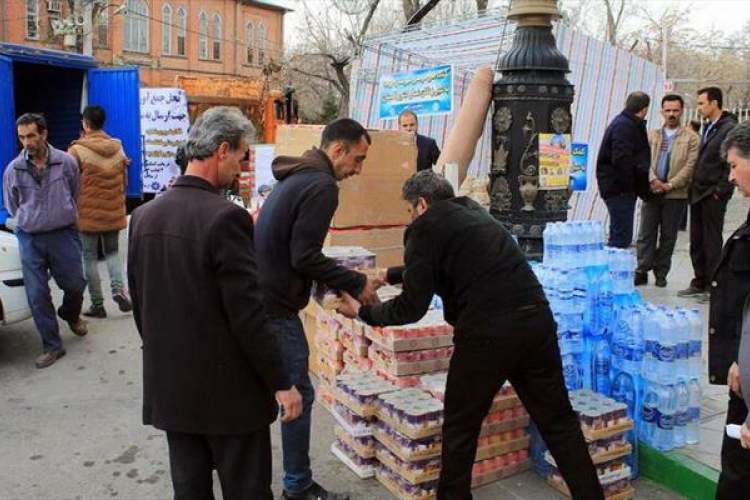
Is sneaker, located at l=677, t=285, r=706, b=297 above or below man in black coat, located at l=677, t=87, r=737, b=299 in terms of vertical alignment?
below

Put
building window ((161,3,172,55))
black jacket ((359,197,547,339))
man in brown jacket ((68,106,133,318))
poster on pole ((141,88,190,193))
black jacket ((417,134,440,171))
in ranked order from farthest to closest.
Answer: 1. building window ((161,3,172,55))
2. poster on pole ((141,88,190,193))
3. black jacket ((417,134,440,171))
4. man in brown jacket ((68,106,133,318))
5. black jacket ((359,197,547,339))

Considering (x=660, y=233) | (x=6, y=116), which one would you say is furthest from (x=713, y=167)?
(x=6, y=116)

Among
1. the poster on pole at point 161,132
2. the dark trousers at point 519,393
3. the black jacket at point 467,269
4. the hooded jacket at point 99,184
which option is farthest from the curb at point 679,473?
the poster on pole at point 161,132

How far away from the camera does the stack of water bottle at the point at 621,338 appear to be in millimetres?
3895

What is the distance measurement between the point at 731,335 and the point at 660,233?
5187mm

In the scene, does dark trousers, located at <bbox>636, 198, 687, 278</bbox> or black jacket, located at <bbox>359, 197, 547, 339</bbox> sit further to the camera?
dark trousers, located at <bbox>636, 198, 687, 278</bbox>

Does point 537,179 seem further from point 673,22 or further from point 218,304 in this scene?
point 673,22

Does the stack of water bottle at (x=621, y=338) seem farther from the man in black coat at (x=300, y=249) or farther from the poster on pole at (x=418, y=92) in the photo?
the poster on pole at (x=418, y=92)

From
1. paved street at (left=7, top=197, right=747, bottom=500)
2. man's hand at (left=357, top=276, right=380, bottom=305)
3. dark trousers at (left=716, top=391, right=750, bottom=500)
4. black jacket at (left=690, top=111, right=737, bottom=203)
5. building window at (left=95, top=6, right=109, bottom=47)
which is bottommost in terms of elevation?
paved street at (left=7, top=197, right=747, bottom=500)

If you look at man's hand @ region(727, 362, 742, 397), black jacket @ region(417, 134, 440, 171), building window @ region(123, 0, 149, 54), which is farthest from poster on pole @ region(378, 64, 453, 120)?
building window @ region(123, 0, 149, 54)

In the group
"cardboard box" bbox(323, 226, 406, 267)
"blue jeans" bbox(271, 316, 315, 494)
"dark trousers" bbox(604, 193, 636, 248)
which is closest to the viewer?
"blue jeans" bbox(271, 316, 315, 494)

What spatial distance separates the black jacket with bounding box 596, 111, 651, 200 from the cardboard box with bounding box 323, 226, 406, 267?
2.66 metres

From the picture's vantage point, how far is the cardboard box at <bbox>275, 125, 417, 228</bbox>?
19.6 feet

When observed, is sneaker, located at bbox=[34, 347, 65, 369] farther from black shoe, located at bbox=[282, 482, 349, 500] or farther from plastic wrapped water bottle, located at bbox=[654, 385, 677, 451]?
plastic wrapped water bottle, located at bbox=[654, 385, 677, 451]
